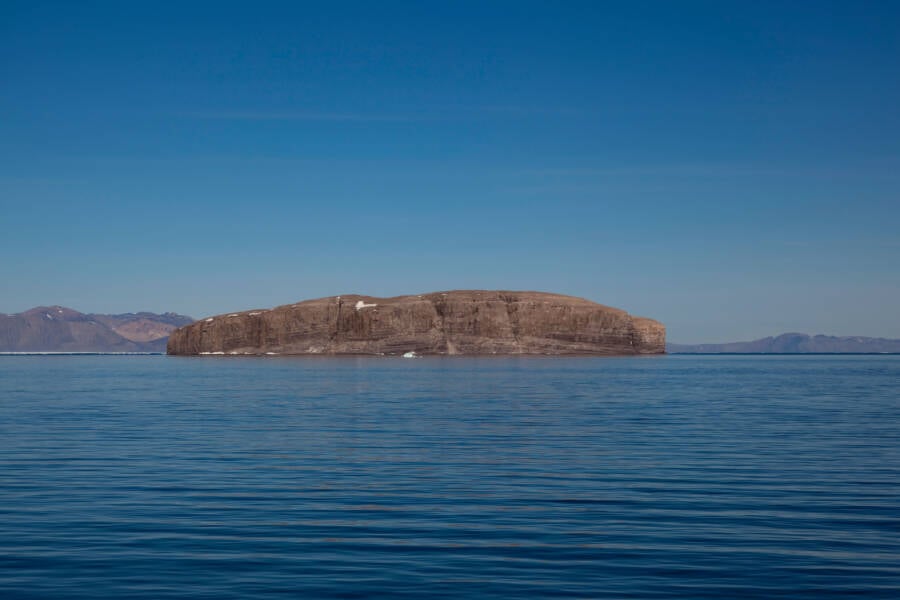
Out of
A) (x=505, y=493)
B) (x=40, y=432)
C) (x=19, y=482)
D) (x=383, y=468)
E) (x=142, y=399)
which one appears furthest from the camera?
(x=142, y=399)

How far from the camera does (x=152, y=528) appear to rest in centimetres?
2031

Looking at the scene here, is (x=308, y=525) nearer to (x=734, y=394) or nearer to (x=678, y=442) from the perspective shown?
(x=678, y=442)

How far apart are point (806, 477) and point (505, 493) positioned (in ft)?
32.2

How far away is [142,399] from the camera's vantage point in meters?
73.5

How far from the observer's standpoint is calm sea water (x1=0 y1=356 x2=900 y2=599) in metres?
16.0

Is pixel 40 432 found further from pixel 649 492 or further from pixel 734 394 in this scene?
pixel 734 394

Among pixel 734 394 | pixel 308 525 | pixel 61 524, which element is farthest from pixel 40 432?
pixel 734 394

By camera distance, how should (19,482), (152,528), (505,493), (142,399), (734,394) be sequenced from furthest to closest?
(734,394) < (142,399) < (19,482) < (505,493) < (152,528)

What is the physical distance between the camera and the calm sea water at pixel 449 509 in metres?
16.0

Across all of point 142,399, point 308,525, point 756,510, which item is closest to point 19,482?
point 308,525

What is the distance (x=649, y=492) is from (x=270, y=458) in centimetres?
1399

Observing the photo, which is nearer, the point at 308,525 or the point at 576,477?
the point at 308,525

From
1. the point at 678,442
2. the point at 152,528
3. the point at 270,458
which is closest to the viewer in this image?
the point at 152,528

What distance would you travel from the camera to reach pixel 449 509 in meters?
Answer: 22.8
